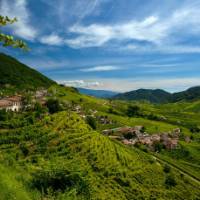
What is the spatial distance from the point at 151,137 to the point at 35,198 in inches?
5655

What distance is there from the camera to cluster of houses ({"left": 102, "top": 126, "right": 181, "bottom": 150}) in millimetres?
142125

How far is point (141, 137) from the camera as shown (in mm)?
154000

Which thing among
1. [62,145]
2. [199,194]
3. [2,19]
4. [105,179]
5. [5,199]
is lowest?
[199,194]

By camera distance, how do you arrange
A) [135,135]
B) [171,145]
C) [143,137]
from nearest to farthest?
[171,145], [135,135], [143,137]

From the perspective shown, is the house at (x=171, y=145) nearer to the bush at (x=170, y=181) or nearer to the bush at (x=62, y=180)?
the bush at (x=170, y=181)

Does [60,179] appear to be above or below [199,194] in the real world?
above

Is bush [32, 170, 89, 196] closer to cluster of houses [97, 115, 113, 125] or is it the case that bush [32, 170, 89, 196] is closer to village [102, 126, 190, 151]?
village [102, 126, 190, 151]

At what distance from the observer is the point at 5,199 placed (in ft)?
52.9

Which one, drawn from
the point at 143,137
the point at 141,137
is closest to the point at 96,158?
the point at 141,137

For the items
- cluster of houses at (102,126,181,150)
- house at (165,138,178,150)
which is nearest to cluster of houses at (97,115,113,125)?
cluster of houses at (102,126,181,150)

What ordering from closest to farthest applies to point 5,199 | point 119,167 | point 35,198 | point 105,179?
point 5,199 < point 35,198 < point 105,179 < point 119,167

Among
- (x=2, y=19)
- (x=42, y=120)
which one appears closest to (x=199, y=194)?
Result: (x=42, y=120)

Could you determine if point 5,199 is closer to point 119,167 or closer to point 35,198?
point 35,198

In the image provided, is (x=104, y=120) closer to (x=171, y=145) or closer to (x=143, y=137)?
(x=143, y=137)
